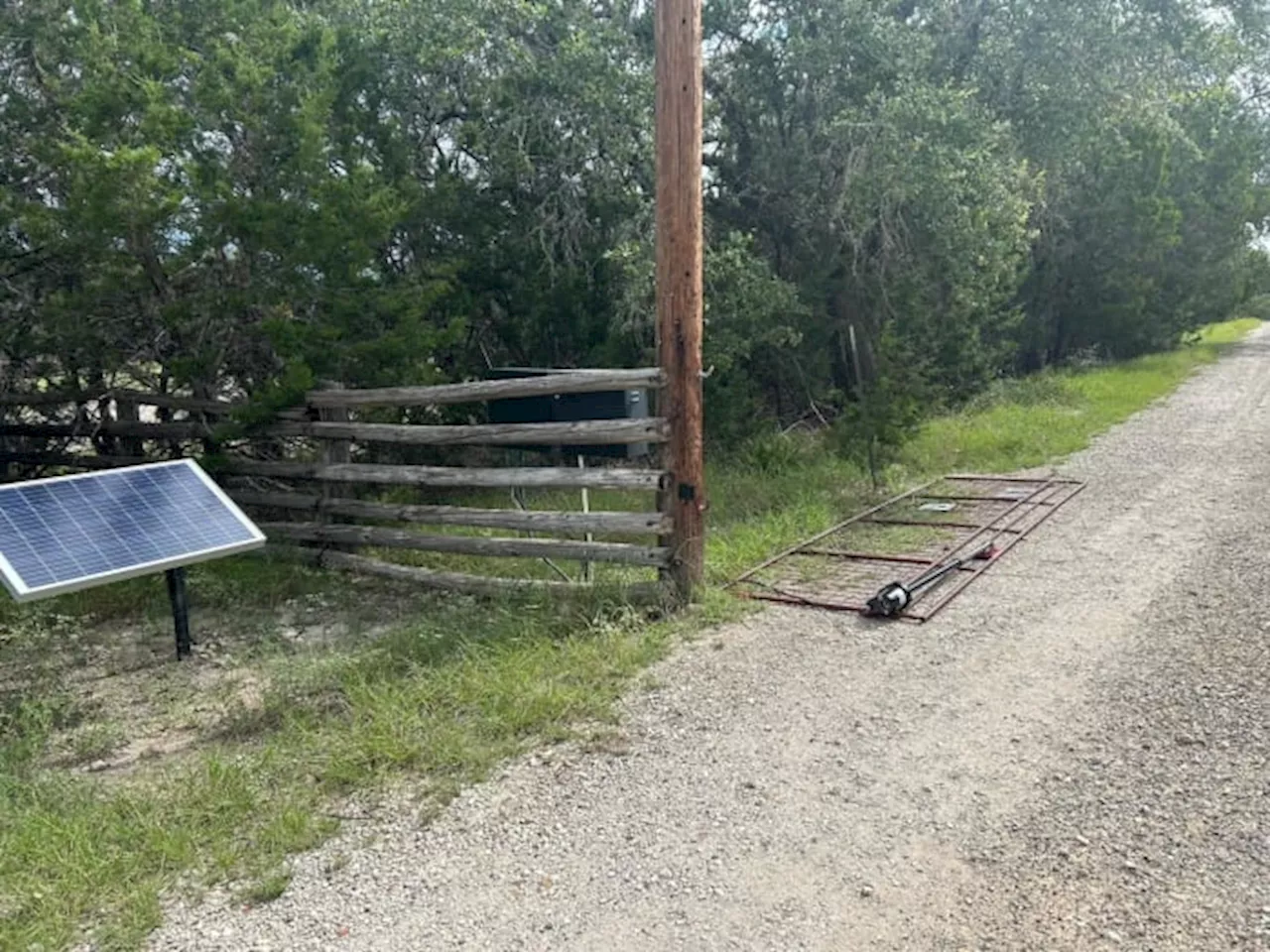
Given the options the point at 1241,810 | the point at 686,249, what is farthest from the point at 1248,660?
the point at 686,249

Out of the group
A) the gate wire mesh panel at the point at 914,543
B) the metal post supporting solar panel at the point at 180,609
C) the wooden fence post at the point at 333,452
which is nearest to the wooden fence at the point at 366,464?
the wooden fence post at the point at 333,452

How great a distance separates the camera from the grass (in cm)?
299

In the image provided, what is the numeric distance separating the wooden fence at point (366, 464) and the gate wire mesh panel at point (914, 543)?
957 mm

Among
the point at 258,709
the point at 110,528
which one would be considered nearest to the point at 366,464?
the point at 110,528

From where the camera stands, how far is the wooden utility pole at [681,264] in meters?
5.15

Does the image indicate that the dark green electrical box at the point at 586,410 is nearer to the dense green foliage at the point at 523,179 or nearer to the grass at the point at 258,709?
the grass at the point at 258,709

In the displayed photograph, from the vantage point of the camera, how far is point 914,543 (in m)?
6.70

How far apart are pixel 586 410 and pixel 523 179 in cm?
500

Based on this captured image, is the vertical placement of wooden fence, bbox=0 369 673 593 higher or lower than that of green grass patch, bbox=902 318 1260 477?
higher

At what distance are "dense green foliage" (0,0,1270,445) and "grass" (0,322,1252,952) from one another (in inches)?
75.4

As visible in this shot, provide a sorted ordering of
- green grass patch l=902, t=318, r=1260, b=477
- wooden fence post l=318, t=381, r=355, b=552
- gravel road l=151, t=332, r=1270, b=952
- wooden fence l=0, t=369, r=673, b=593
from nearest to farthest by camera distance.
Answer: gravel road l=151, t=332, r=1270, b=952
wooden fence l=0, t=369, r=673, b=593
wooden fence post l=318, t=381, r=355, b=552
green grass patch l=902, t=318, r=1260, b=477

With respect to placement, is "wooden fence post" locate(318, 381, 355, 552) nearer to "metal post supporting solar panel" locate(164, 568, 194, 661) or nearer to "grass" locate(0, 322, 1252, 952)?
"grass" locate(0, 322, 1252, 952)

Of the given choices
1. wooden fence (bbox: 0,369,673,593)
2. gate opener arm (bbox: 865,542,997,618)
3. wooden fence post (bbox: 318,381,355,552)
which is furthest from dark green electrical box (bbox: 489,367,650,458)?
gate opener arm (bbox: 865,542,997,618)

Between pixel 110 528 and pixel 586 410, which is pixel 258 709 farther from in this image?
pixel 586 410
